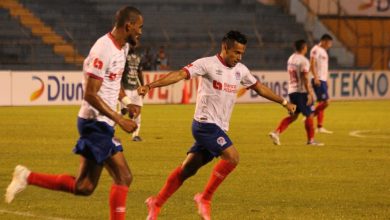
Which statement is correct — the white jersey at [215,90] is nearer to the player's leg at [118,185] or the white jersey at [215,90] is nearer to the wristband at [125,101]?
the wristband at [125,101]

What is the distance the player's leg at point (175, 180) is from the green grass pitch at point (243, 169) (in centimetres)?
24

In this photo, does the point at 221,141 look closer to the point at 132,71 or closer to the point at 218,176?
the point at 218,176

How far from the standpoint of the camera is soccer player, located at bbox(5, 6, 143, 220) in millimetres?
8633

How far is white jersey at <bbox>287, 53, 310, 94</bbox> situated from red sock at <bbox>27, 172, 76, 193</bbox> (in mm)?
11356

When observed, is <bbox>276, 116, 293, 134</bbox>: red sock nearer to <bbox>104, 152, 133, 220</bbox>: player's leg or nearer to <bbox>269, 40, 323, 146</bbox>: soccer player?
<bbox>269, 40, 323, 146</bbox>: soccer player

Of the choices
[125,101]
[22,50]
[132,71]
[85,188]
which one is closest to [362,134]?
[132,71]

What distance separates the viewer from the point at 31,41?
1523 inches

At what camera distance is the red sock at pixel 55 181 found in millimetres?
9102

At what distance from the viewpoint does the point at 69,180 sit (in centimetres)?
912

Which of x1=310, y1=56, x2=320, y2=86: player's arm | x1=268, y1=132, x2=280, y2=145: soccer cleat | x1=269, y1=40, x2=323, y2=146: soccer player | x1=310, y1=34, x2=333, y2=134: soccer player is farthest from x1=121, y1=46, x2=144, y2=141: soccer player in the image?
x1=310, y1=34, x2=333, y2=134: soccer player

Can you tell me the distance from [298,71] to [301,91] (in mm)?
399

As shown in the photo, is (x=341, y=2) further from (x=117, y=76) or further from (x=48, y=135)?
(x=117, y=76)

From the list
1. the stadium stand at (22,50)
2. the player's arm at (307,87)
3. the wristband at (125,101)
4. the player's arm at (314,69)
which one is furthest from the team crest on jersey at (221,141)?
the stadium stand at (22,50)

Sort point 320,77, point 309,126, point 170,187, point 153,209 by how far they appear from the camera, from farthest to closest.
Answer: point 320,77 < point 309,126 < point 170,187 < point 153,209
